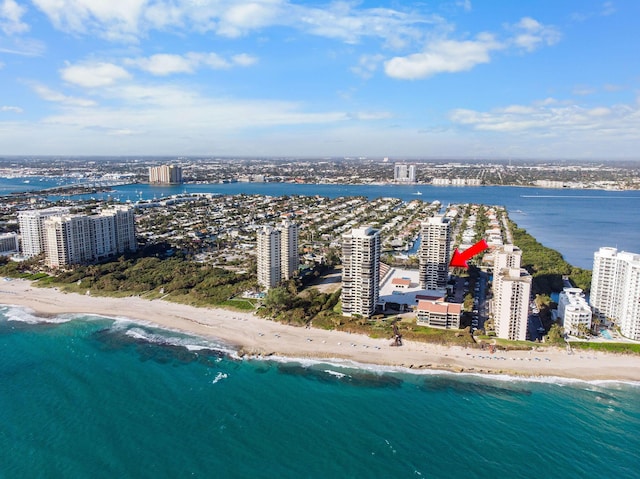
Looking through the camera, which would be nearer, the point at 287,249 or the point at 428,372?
the point at 428,372

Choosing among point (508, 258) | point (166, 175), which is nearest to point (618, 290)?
point (508, 258)

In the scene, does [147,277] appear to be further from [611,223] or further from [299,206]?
[611,223]

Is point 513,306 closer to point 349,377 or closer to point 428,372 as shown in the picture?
point 428,372

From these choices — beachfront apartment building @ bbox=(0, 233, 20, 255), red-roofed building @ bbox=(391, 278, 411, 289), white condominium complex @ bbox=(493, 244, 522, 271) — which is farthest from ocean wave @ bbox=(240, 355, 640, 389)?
beachfront apartment building @ bbox=(0, 233, 20, 255)

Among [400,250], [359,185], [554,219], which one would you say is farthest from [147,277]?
[359,185]

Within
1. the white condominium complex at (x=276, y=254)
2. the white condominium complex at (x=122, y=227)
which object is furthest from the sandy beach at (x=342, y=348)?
the white condominium complex at (x=122, y=227)

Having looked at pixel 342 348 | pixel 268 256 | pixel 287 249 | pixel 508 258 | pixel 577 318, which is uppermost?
pixel 508 258

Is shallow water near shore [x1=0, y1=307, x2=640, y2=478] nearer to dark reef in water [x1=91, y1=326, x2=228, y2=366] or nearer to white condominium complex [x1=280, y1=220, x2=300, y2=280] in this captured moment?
dark reef in water [x1=91, y1=326, x2=228, y2=366]

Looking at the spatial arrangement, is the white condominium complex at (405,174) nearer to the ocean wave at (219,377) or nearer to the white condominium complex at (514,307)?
the white condominium complex at (514,307)
